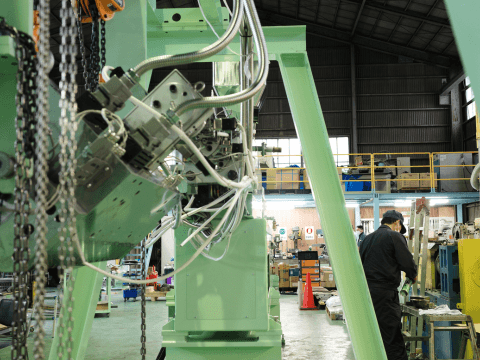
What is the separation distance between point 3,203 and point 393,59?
811 inches

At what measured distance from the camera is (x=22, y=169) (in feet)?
3.77

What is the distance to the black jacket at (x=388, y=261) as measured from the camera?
16.6 feet

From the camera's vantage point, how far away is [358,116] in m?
19.6

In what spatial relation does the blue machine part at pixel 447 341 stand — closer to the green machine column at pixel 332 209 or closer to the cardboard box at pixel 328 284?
the green machine column at pixel 332 209

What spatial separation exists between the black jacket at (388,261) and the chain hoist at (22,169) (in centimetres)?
453

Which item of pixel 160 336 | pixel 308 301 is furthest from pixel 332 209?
pixel 308 301

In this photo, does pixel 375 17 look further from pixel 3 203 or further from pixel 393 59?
pixel 3 203

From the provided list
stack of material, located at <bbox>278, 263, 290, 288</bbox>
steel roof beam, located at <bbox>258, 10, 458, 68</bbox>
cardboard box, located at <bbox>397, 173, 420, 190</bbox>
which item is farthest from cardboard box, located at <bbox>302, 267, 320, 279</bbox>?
steel roof beam, located at <bbox>258, 10, 458, 68</bbox>

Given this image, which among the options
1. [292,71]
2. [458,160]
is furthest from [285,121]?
[292,71]

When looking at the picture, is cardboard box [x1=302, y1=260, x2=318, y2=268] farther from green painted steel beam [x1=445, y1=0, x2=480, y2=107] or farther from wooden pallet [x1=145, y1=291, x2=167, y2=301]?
green painted steel beam [x1=445, y1=0, x2=480, y2=107]

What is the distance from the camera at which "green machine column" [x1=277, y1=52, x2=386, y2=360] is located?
289 cm

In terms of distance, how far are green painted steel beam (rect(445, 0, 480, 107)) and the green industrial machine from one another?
22.2 inches

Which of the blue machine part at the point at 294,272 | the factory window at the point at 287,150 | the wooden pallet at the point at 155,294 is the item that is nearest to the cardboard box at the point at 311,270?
the blue machine part at the point at 294,272

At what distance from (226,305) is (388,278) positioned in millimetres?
2762
